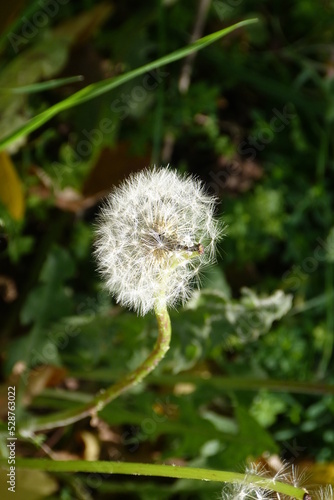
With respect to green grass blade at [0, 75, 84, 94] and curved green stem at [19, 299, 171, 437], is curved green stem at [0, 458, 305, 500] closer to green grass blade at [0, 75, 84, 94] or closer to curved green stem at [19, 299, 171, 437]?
curved green stem at [19, 299, 171, 437]

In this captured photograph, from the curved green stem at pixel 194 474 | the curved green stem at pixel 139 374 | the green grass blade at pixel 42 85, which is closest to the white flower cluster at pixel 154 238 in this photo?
the curved green stem at pixel 139 374

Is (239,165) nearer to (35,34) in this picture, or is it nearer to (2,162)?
(35,34)

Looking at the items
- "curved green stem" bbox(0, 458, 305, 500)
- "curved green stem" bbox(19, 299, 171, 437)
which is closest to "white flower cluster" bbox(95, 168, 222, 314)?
"curved green stem" bbox(19, 299, 171, 437)

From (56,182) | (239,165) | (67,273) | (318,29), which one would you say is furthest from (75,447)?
(318,29)

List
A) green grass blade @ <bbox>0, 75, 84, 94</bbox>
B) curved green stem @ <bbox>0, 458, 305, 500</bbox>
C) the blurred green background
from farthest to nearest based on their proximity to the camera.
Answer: the blurred green background → green grass blade @ <bbox>0, 75, 84, 94</bbox> → curved green stem @ <bbox>0, 458, 305, 500</bbox>

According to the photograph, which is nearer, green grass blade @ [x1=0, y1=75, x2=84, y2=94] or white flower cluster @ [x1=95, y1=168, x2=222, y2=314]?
white flower cluster @ [x1=95, y1=168, x2=222, y2=314]

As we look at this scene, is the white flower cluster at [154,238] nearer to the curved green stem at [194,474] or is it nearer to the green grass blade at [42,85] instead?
the curved green stem at [194,474]

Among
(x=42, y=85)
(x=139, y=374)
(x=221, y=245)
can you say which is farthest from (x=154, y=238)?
(x=221, y=245)
